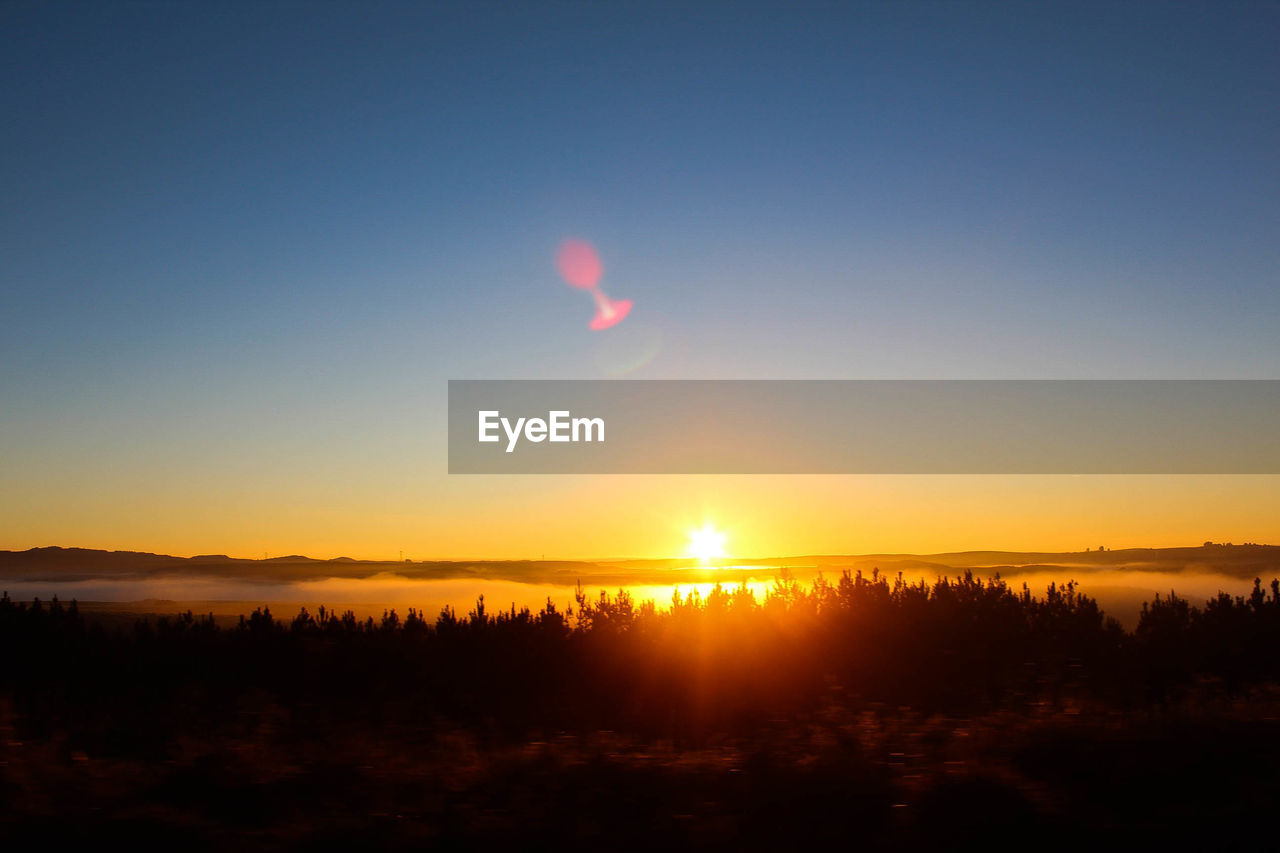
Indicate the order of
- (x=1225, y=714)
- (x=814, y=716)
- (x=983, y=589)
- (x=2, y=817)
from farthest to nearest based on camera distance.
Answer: (x=983, y=589) → (x=814, y=716) → (x=1225, y=714) → (x=2, y=817)

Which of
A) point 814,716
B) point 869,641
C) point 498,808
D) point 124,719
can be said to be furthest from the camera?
point 869,641

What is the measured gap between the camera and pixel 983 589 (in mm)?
28625

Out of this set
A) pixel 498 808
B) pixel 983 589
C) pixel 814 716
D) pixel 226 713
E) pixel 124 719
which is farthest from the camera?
pixel 983 589

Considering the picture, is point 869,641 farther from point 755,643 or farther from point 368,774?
point 368,774

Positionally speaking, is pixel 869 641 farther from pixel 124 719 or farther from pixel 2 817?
pixel 2 817

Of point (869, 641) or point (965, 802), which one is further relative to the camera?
point (869, 641)

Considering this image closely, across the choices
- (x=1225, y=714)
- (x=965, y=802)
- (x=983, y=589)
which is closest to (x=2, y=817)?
(x=965, y=802)

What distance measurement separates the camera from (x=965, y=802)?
7238mm

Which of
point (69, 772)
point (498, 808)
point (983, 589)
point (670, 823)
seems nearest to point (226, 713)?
point (69, 772)

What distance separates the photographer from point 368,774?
25.2ft

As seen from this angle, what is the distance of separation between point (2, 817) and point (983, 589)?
26243 millimetres

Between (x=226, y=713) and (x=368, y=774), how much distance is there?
17.6 feet

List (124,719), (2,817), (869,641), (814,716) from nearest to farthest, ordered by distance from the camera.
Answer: (2,817) → (814,716) → (124,719) → (869,641)

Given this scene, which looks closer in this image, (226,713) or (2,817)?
(2,817)
